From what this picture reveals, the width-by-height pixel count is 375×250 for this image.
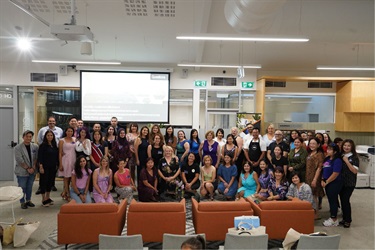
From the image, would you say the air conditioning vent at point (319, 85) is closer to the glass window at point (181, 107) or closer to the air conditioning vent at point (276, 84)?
the air conditioning vent at point (276, 84)

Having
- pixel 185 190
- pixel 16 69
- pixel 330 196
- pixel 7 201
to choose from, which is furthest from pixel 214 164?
pixel 16 69

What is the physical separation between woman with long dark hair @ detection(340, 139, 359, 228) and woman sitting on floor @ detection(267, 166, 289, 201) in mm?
945

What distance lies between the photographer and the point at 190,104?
8102mm

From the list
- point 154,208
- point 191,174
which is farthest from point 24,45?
point 154,208

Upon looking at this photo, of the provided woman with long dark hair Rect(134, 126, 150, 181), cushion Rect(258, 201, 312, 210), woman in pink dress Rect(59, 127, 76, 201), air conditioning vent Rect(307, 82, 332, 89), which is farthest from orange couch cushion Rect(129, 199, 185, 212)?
air conditioning vent Rect(307, 82, 332, 89)

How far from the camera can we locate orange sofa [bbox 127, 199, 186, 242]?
3576mm

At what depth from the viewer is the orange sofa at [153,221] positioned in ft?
11.7

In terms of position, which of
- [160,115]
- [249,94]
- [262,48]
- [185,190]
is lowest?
[185,190]

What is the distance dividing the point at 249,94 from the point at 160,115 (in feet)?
8.69

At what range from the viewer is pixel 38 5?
479 centimetres

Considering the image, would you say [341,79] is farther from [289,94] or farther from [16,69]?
[16,69]

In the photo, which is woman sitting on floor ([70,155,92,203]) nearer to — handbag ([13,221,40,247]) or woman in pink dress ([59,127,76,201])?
woman in pink dress ([59,127,76,201])

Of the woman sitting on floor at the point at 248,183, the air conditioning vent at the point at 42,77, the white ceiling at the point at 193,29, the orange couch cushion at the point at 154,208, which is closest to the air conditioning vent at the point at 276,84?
the white ceiling at the point at 193,29

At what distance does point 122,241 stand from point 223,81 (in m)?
6.01
